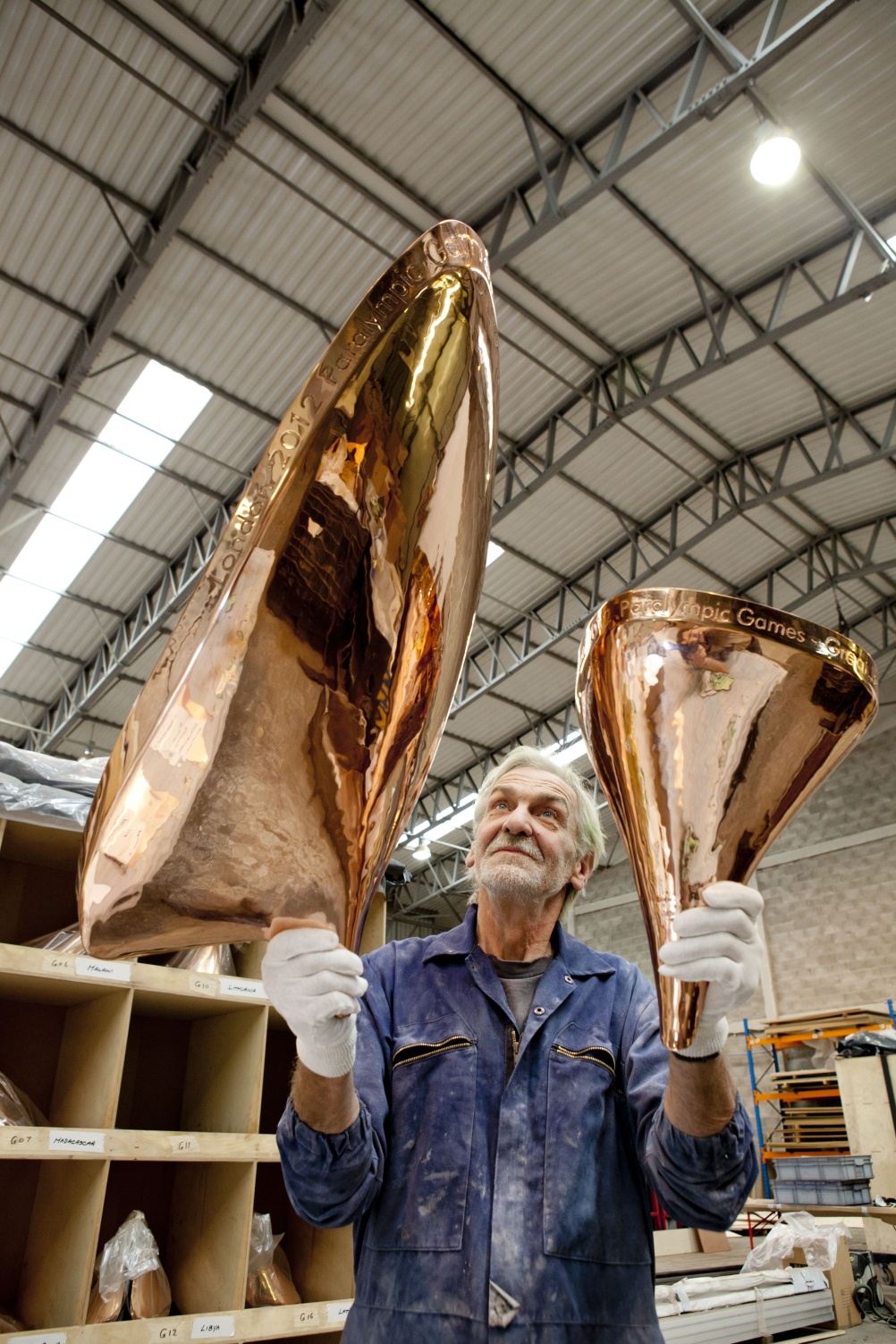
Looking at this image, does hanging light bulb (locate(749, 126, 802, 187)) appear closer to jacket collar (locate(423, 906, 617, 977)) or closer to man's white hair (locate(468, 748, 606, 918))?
man's white hair (locate(468, 748, 606, 918))

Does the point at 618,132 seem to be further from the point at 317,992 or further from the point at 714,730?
the point at 317,992

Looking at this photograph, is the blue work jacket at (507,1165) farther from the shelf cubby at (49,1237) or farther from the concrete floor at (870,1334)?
the concrete floor at (870,1334)

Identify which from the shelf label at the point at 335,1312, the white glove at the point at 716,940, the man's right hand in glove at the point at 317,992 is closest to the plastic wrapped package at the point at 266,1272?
the shelf label at the point at 335,1312

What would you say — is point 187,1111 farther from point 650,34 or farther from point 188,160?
point 650,34

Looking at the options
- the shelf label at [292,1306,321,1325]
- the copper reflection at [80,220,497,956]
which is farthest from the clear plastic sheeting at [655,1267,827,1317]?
the copper reflection at [80,220,497,956]

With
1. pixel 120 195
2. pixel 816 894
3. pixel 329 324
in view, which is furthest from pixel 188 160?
pixel 816 894

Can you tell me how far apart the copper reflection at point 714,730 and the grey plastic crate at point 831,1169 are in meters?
6.93

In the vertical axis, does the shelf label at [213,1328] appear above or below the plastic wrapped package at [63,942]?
below

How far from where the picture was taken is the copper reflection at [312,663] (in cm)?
52

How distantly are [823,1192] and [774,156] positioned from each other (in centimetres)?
726

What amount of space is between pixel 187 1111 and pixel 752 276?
27.5 ft

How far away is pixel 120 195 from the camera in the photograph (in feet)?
24.1

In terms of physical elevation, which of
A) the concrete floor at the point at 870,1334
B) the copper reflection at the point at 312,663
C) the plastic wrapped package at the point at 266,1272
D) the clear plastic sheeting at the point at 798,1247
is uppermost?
the copper reflection at the point at 312,663

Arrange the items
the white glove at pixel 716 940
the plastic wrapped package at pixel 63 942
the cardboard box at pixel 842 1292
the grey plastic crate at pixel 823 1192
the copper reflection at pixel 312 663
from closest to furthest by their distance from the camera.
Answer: the copper reflection at pixel 312 663 → the white glove at pixel 716 940 → the plastic wrapped package at pixel 63 942 → the cardboard box at pixel 842 1292 → the grey plastic crate at pixel 823 1192
